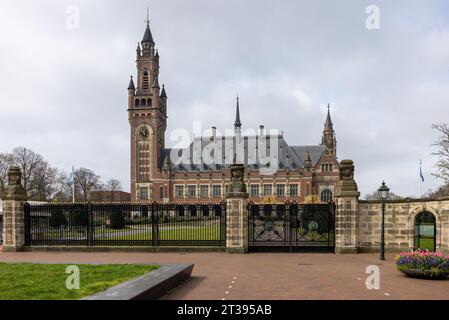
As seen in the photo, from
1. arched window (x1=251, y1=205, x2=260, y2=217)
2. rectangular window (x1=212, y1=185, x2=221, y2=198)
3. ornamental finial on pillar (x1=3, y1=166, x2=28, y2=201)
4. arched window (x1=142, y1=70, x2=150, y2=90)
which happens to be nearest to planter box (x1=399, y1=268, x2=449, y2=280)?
arched window (x1=251, y1=205, x2=260, y2=217)

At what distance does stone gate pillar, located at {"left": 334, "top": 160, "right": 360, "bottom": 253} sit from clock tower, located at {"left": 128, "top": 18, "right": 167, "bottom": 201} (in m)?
66.9

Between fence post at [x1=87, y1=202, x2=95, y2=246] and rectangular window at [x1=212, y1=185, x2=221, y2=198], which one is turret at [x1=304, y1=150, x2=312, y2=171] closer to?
rectangular window at [x1=212, y1=185, x2=221, y2=198]

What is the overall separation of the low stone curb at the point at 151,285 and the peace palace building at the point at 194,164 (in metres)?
71.1

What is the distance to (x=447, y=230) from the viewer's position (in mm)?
17734

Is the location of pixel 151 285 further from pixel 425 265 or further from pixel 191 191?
pixel 191 191

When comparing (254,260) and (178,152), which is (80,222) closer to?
(254,260)

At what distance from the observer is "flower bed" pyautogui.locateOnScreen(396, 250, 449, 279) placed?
11781 mm

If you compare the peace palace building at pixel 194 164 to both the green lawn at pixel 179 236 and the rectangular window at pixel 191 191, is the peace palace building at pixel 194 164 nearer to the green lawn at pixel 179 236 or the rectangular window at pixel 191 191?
the rectangular window at pixel 191 191

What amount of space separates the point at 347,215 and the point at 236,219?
17.2ft

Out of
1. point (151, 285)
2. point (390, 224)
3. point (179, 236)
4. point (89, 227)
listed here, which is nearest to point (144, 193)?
point (179, 236)

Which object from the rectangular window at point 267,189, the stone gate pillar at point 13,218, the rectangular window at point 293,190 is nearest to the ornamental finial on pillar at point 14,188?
the stone gate pillar at point 13,218
